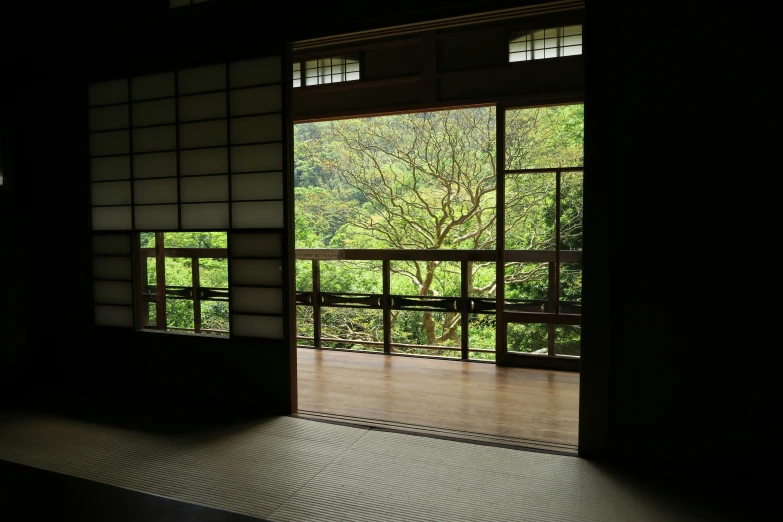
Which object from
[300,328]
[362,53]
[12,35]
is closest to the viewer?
[12,35]

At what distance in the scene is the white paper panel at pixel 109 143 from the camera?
12.0ft

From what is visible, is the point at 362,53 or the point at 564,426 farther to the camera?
the point at 362,53

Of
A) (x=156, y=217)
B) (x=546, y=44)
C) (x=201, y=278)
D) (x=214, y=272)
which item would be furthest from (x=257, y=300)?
(x=201, y=278)

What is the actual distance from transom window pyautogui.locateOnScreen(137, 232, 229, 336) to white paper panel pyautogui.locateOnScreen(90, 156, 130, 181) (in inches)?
50.0

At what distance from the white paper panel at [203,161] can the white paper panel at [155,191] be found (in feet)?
0.46

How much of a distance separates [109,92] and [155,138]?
552mm

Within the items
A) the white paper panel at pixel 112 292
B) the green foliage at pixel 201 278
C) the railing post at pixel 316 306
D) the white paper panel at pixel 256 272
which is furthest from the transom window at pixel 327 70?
the green foliage at pixel 201 278

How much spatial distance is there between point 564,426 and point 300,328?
298 inches

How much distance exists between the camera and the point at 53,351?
3.86 m

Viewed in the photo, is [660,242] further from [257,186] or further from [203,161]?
[203,161]

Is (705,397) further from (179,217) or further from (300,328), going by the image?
(300,328)

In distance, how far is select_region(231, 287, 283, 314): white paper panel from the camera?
10.7 ft

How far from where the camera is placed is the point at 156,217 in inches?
142

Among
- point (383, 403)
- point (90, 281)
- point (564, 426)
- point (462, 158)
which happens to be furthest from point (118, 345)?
point (462, 158)
